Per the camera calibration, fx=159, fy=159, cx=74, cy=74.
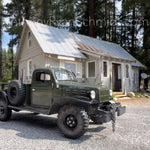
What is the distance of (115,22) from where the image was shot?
87.2 feet

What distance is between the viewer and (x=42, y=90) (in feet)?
16.1

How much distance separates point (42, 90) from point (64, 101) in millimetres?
981

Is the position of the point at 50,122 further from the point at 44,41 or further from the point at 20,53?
the point at 20,53

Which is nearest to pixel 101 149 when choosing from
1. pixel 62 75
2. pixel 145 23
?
pixel 62 75

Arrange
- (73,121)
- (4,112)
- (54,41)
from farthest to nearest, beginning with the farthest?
1. (54,41)
2. (4,112)
3. (73,121)

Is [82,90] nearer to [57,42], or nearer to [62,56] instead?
[62,56]

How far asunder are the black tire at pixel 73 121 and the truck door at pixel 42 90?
2.49ft

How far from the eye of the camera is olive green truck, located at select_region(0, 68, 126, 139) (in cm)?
400

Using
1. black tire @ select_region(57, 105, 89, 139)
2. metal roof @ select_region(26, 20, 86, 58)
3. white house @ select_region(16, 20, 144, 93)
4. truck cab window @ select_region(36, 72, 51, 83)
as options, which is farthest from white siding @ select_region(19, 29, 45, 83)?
black tire @ select_region(57, 105, 89, 139)

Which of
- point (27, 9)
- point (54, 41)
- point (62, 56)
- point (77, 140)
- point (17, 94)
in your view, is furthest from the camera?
point (27, 9)

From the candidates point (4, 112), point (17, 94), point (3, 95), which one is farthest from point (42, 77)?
point (4, 112)

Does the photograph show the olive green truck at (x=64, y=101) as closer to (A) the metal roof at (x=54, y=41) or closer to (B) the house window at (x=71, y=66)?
(A) the metal roof at (x=54, y=41)

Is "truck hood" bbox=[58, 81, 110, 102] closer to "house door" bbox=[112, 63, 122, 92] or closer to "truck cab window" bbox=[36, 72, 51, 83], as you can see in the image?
"truck cab window" bbox=[36, 72, 51, 83]

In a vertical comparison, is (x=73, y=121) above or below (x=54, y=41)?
below
